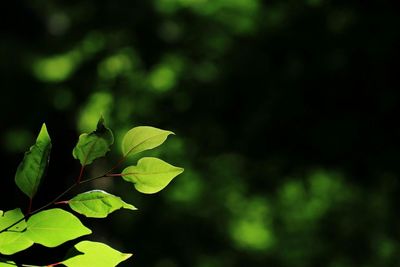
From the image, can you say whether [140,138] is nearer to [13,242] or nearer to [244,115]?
[13,242]

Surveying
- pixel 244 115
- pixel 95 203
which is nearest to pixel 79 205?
pixel 95 203

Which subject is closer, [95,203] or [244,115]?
[95,203]

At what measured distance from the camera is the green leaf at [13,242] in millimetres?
612

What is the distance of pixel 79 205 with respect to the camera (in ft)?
2.01

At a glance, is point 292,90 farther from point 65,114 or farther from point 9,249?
point 9,249

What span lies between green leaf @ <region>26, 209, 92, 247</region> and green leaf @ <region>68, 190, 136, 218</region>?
1 cm

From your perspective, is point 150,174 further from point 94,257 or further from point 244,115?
point 244,115

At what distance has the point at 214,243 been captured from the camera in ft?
17.6

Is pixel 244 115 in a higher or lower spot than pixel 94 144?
higher

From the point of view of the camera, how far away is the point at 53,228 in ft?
1.99

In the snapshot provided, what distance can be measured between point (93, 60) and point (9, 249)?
4.65m

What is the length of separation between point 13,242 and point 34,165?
76 mm

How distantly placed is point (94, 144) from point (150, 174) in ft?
0.19

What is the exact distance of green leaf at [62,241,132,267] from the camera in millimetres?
611
